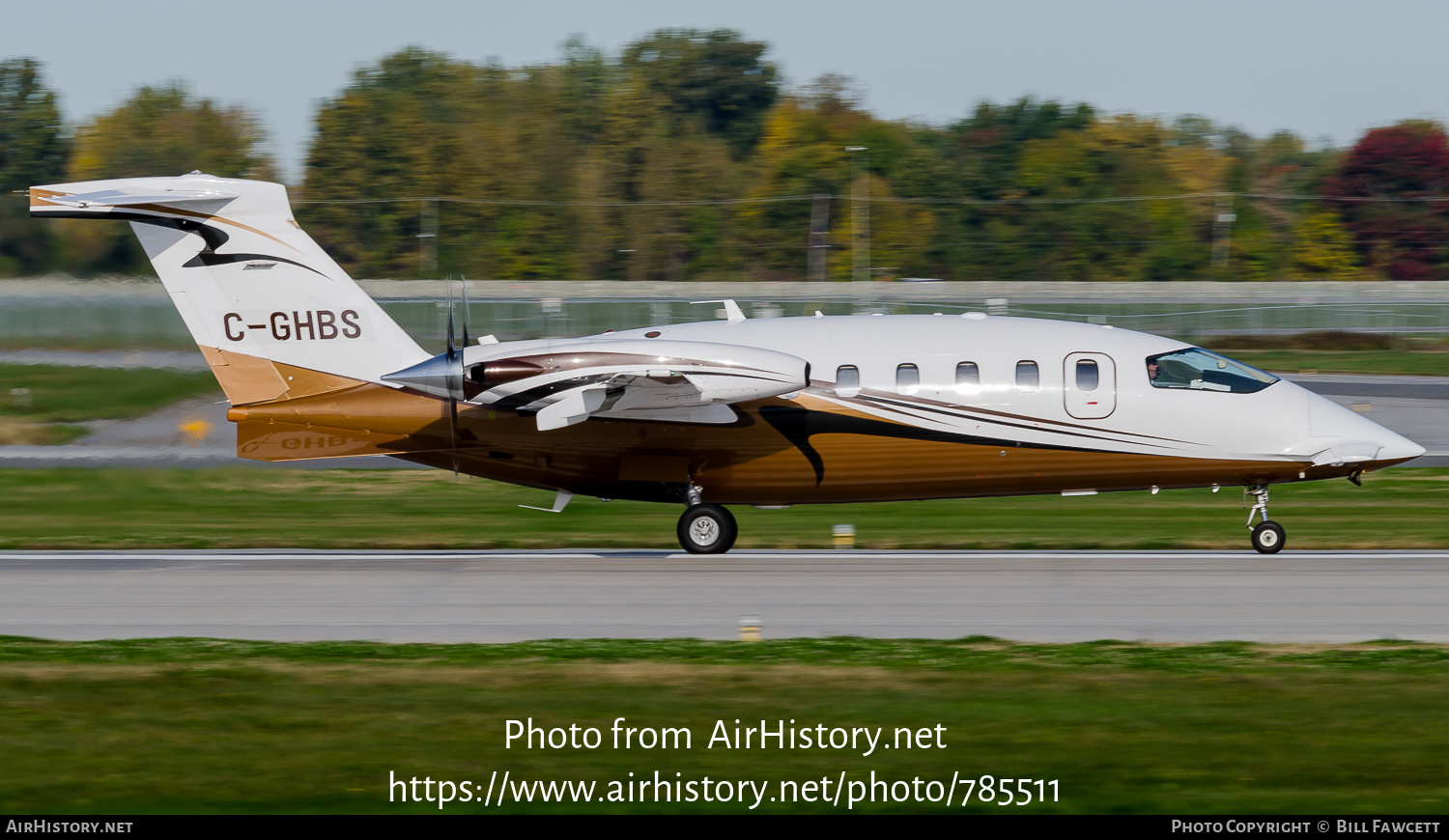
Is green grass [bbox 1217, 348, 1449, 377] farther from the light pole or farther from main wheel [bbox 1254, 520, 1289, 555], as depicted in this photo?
main wheel [bbox 1254, 520, 1289, 555]

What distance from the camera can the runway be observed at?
50.6 ft

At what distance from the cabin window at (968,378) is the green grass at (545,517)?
8.18ft

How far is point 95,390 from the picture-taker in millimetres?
30766

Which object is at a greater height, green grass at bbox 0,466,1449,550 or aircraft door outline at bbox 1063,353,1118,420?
aircraft door outline at bbox 1063,353,1118,420

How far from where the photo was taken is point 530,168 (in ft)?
195

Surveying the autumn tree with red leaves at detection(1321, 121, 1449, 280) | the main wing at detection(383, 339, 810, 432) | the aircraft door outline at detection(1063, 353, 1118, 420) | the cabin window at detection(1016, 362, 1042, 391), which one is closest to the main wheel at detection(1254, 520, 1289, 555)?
A: the aircraft door outline at detection(1063, 353, 1118, 420)

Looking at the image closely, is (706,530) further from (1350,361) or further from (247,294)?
(1350,361)

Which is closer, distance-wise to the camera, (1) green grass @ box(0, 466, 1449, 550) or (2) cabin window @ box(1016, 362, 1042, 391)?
(2) cabin window @ box(1016, 362, 1042, 391)

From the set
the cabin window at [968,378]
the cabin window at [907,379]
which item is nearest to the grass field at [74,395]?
the cabin window at [907,379]

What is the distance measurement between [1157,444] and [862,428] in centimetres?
400

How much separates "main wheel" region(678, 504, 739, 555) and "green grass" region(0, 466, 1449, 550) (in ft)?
3.56

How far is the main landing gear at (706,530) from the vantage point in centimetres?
2088

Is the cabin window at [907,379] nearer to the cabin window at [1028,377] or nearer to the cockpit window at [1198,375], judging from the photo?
the cabin window at [1028,377]

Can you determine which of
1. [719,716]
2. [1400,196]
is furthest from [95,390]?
[1400,196]
